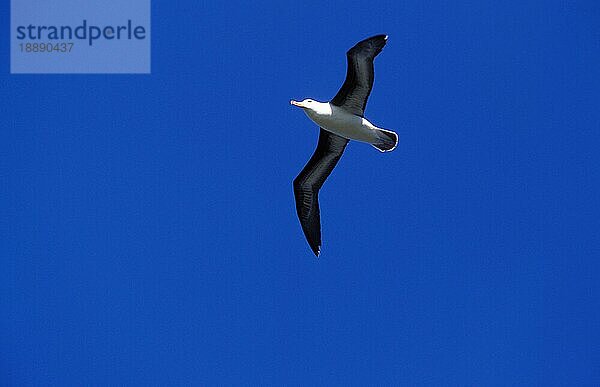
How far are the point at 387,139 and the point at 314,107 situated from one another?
105 cm

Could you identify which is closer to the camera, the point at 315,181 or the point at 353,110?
the point at 353,110

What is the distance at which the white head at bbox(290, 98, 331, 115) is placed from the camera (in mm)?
14164

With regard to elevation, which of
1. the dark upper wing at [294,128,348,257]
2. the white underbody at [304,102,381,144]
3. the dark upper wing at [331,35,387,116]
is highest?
the dark upper wing at [331,35,387,116]

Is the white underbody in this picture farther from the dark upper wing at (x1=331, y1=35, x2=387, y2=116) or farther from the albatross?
the dark upper wing at (x1=331, y1=35, x2=387, y2=116)

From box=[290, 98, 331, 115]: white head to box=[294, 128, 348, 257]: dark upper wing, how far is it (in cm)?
112

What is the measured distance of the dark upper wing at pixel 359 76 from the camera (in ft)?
44.8

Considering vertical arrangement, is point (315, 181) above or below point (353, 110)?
below

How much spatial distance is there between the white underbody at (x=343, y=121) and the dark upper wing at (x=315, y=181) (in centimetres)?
107

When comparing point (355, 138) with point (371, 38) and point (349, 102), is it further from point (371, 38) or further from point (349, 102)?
point (371, 38)

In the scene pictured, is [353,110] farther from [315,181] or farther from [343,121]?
[315,181]

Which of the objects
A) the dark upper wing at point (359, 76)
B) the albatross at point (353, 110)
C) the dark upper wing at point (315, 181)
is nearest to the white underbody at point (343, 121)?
the albatross at point (353, 110)

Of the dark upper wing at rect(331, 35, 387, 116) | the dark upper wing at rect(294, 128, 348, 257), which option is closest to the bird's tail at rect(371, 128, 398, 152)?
the dark upper wing at rect(331, 35, 387, 116)

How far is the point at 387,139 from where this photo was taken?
1425 centimetres

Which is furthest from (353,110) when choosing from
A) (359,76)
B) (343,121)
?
(359,76)
